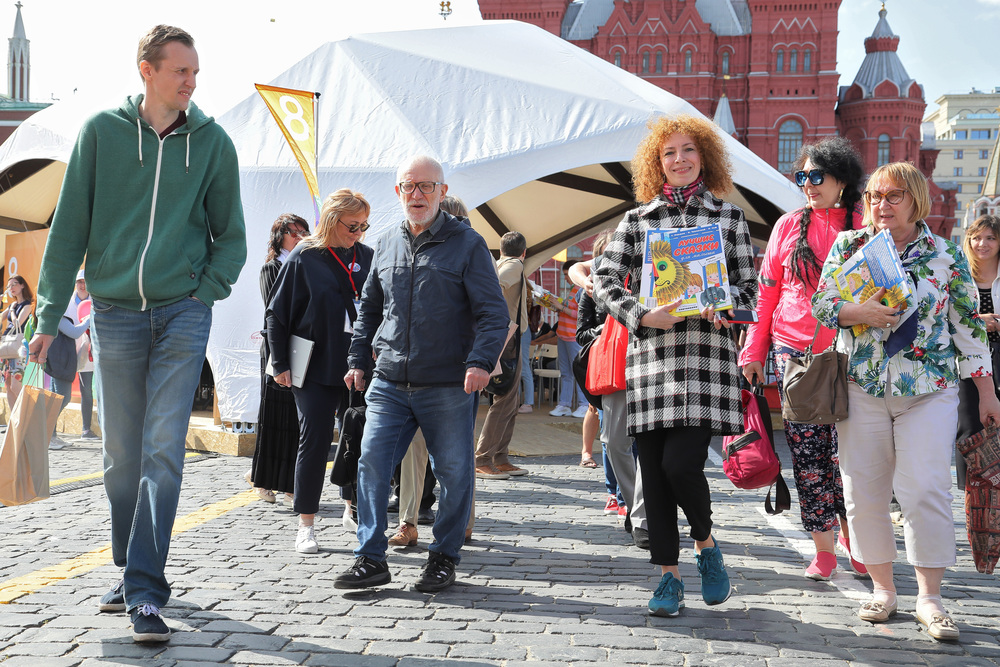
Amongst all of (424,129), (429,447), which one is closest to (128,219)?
(429,447)

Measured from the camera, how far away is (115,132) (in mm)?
3293

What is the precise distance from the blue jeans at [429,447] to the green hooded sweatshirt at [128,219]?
94 centimetres

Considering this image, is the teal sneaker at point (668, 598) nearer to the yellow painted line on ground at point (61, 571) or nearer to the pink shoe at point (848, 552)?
the pink shoe at point (848, 552)

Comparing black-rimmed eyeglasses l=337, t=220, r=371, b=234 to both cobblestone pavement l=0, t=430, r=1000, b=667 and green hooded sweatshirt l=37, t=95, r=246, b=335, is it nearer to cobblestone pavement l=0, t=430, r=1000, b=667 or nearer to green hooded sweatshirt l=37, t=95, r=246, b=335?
green hooded sweatshirt l=37, t=95, r=246, b=335

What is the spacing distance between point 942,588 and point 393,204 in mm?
5796

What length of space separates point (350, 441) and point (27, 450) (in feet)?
5.09

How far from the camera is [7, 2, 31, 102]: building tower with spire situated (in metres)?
75.1

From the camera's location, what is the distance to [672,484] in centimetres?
354

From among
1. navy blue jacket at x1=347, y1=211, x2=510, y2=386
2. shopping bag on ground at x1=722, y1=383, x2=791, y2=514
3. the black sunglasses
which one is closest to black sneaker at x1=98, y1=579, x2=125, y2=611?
navy blue jacket at x1=347, y1=211, x2=510, y2=386

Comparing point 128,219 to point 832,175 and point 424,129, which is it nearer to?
point 832,175

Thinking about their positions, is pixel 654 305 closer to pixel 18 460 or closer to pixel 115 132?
pixel 115 132

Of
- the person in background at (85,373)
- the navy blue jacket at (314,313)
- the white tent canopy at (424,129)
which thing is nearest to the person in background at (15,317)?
the person in background at (85,373)

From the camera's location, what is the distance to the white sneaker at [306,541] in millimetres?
4543

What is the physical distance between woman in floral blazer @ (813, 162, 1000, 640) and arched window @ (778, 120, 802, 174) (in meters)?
44.6
